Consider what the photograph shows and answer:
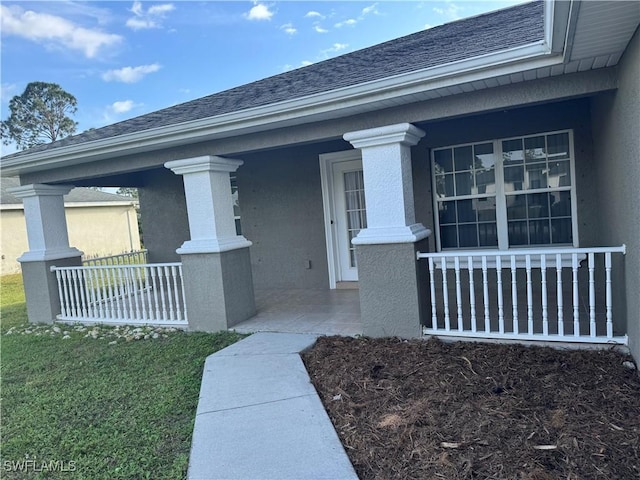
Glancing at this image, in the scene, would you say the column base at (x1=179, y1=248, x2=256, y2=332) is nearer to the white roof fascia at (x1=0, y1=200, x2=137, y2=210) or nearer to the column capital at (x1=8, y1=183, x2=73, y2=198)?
the column capital at (x1=8, y1=183, x2=73, y2=198)

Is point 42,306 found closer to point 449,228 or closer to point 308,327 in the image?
point 308,327

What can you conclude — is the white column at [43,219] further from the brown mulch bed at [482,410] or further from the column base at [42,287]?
the brown mulch bed at [482,410]

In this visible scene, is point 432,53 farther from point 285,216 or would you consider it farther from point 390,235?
point 285,216

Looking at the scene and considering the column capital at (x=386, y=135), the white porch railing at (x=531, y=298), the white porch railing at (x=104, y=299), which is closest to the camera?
the white porch railing at (x=531, y=298)

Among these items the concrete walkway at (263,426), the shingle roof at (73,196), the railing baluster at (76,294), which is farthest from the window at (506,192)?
the shingle roof at (73,196)

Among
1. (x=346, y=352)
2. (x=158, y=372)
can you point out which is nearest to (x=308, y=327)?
(x=346, y=352)

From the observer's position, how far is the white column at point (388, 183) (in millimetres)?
4566

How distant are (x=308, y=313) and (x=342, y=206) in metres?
2.38

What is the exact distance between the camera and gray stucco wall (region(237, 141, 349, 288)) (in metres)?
7.89

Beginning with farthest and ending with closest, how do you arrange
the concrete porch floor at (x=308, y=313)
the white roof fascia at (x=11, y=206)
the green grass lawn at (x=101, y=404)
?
the white roof fascia at (x=11, y=206) → the concrete porch floor at (x=308, y=313) → the green grass lawn at (x=101, y=404)

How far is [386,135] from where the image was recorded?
4555 mm

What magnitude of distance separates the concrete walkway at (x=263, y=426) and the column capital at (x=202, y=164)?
8.53 ft

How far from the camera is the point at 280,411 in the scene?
327 cm

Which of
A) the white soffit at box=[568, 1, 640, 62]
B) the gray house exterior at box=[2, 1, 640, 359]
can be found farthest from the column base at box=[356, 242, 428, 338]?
the white soffit at box=[568, 1, 640, 62]
